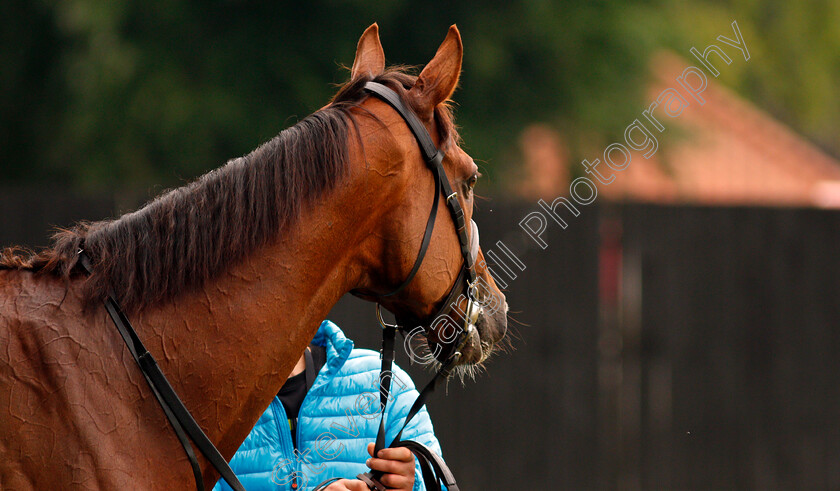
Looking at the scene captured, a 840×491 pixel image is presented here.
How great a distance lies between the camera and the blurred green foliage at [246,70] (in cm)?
835

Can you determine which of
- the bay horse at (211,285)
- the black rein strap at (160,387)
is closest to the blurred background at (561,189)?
the bay horse at (211,285)

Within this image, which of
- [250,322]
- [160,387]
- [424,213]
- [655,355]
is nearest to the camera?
[160,387]

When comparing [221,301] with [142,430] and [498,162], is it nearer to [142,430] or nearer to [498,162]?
[142,430]

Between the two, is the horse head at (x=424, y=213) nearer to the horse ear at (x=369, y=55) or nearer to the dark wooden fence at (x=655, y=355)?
the horse ear at (x=369, y=55)

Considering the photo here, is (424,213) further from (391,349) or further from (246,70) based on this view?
(246,70)

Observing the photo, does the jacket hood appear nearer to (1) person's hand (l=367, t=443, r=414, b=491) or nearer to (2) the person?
(2) the person

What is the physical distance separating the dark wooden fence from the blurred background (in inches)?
0.7

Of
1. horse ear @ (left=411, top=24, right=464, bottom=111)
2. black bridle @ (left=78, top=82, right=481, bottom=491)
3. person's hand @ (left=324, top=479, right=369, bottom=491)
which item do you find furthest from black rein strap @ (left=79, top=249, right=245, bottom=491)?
horse ear @ (left=411, top=24, right=464, bottom=111)

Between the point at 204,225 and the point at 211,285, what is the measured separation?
141 millimetres

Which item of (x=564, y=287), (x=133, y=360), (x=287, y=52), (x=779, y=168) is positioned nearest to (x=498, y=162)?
(x=287, y=52)

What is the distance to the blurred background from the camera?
6.19m

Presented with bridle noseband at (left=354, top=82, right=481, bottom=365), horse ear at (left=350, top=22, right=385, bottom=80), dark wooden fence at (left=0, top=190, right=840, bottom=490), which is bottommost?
bridle noseband at (left=354, top=82, right=481, bottom=365)

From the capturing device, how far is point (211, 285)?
173 centimetres

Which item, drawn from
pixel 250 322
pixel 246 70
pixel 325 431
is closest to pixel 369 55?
pixel 250 322
